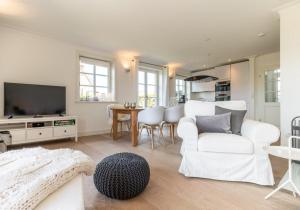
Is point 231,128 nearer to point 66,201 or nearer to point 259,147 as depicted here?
point 259,147

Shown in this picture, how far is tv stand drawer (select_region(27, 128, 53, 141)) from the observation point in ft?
10.4

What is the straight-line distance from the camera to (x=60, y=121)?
355cm

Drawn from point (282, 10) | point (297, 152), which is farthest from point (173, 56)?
point (297, 152)

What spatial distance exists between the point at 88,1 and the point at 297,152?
303 centimetres

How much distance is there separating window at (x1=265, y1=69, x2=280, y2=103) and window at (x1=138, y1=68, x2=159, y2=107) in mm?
3549

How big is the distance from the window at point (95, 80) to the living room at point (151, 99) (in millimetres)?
29

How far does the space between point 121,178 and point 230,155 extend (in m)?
1.18

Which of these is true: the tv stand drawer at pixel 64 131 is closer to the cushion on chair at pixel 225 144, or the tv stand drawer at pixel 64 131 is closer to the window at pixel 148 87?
the window at pixel 148 87

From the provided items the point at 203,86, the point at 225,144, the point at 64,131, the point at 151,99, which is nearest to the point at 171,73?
the point at 151,99

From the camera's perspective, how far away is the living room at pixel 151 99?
1443 millimetres

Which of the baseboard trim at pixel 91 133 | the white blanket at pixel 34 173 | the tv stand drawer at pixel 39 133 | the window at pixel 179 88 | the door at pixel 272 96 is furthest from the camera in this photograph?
the window at pixel 179 88

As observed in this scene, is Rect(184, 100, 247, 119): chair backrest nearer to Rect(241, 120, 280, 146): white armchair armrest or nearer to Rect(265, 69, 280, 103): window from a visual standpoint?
Rect(241, 120, 280, 146): white armchair armrest

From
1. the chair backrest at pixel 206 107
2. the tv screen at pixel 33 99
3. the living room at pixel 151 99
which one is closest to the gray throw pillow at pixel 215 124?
the living room at pixel 151 99

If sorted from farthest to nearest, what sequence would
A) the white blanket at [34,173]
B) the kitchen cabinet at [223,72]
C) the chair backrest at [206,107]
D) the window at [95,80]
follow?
the kitchen cabinet at [223,72] < the window at [95,80] < the chair backrest at [206,107] < the white blanket at [34,173]
